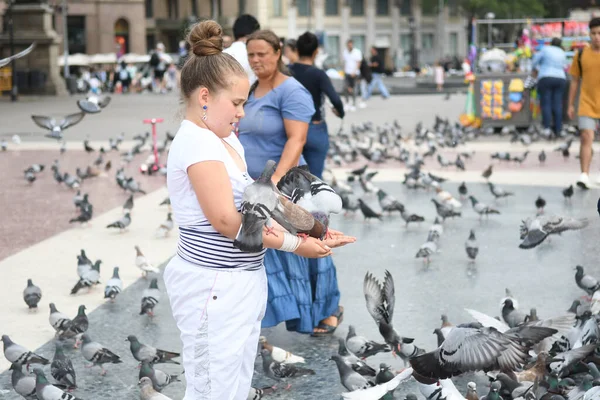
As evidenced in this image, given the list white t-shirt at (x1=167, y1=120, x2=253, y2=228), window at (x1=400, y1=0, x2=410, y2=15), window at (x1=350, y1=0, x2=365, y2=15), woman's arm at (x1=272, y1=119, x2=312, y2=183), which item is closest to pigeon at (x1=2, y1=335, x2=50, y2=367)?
woman's arm at (x1=272, y1=119, x2=312, y2=183)

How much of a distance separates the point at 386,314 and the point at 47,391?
181 centimetres

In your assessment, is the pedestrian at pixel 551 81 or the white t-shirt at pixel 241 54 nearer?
the white t-shirt at pixel 241 54

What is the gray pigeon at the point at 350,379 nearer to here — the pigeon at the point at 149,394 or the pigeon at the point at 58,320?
the pigeon at the point at 149,394

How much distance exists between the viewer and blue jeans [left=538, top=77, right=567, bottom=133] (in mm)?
17078

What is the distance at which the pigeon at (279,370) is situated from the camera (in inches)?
200

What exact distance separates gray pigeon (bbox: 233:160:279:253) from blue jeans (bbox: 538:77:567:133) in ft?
48.1

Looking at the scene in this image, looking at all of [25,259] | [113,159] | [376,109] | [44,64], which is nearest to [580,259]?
[25,259]

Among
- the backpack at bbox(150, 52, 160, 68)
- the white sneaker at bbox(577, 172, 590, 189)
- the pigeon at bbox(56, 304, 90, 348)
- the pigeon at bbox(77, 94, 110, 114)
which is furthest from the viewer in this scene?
the backpack at bbox(150, 52, 160, 68)

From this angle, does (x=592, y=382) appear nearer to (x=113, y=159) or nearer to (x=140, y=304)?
(x=140, y=304)

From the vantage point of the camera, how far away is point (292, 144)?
17.7 feet

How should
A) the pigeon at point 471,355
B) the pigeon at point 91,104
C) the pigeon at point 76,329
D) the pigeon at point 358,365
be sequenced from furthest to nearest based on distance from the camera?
1. the pigeon at point 91,104
2. the pigeon at point 76,329
3. the pigeon at point 358,365
4. the pigeon at point 471,355

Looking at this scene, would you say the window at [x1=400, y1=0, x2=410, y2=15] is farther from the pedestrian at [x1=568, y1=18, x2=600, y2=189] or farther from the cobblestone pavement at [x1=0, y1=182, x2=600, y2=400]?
the cobblestone pavement at [x1=0, y1=182, x2=600, y2=400]

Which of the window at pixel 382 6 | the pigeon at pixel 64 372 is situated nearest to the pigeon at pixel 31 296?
the pigeon at pixel 64 372

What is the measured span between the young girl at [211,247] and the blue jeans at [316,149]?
10.6 feet
